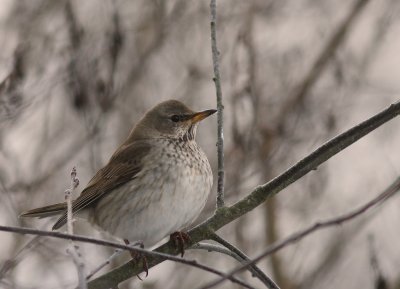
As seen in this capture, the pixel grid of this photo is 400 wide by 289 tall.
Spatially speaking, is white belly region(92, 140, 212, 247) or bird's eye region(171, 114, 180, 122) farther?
bird's eye region(171, 114, 180, 122)

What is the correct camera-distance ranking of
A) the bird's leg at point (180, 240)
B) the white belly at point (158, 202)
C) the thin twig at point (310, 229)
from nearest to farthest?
1. the thin twig at point (310, 229)
2. the bird's leg at point (180, 240)
3. the white belly at point (158, 202)

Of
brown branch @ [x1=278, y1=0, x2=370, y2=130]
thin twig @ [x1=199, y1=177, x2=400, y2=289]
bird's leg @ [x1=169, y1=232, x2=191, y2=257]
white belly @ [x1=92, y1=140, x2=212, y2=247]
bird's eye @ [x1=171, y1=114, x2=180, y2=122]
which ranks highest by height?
brown branch @ [x1=278, y1=0, x2=370, y2=130]

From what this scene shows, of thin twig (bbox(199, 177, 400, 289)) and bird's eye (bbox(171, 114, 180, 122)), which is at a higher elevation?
bird's eye (bbox(171, 114, 180, 122))

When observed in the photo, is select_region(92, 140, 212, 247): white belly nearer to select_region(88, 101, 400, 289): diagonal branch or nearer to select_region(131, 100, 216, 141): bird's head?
select_region(131, 100, 216, 141): bird's head

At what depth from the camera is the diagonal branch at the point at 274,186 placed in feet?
11.3

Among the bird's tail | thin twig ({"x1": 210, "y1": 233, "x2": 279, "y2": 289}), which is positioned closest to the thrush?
the bird's tail

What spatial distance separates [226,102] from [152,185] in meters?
2.85

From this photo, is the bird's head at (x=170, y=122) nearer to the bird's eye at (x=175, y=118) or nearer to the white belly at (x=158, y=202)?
the bird's eye at (x=175, y=118)

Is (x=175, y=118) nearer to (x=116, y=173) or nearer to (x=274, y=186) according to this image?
(x=116, y=173)

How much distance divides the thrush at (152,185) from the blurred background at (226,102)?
0.43m

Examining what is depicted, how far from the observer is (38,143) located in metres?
7.02

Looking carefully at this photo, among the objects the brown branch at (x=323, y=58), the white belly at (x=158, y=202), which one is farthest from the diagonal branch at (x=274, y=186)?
the brown branch at (x=323, y=58)

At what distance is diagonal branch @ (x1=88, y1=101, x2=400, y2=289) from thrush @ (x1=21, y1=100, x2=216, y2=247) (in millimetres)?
794

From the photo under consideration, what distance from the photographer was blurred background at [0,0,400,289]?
6477mm
